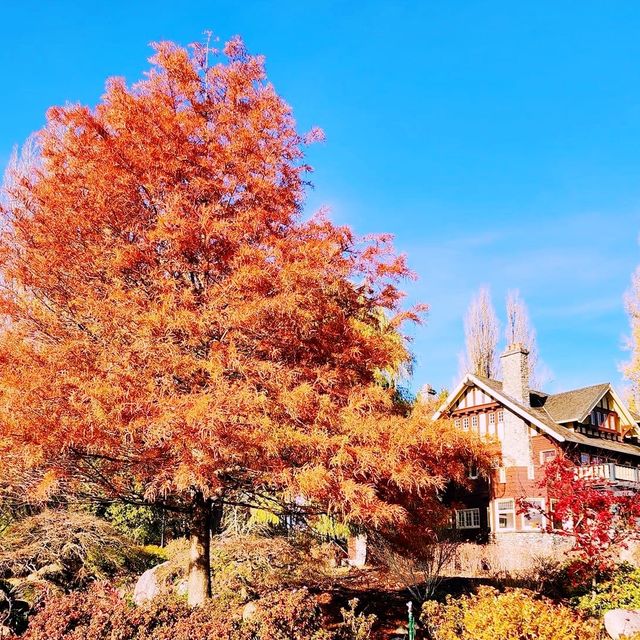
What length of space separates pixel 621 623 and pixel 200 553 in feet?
23.2

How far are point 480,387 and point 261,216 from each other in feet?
67.4

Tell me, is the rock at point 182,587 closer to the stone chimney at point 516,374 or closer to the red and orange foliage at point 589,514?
the red and orange foliage at point 589,514

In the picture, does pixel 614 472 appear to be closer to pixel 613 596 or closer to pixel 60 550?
pixel 613 596

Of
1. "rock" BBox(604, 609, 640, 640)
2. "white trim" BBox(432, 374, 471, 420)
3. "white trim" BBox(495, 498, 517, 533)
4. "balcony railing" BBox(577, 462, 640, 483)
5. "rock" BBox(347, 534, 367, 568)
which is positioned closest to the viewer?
"rock" BBox(604, 609, 640, 640)

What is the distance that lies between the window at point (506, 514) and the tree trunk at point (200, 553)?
18.2 m

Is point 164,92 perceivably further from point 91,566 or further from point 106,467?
point 91,566

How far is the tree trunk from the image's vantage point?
10.5 meters

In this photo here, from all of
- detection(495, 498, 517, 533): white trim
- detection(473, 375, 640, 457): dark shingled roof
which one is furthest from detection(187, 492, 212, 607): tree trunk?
detection(495, 498, 517, 533): white trim

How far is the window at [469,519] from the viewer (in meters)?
27.4

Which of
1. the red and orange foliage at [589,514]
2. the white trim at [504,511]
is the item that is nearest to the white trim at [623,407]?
the white trim at [504,511]

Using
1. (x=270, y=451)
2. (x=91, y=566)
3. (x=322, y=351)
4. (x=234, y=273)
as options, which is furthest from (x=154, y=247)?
(x=91, y=566)

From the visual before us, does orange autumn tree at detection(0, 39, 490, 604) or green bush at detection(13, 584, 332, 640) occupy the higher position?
orange autumn tree at detection(0, 39, 490, 604)

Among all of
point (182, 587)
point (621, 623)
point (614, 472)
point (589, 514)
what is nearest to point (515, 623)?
point (621, 623)

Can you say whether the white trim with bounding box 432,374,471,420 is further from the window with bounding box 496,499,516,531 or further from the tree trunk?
the tree trunk
